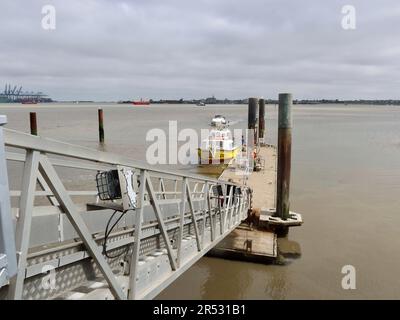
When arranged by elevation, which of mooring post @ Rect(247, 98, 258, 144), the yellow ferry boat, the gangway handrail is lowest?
the yellow ferry boat

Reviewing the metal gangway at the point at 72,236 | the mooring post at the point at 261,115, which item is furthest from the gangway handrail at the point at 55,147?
the mooring post at the point at 261,115

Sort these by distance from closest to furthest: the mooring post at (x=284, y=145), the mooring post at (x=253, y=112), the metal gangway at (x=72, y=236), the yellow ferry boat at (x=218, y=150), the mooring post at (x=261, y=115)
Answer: the metal gangway at (x=72, y=236) → the mooring post at (x=284, y=145) → the mooring post at (x=253, y=112) → the yellow ferry boat at (x=218, y=150) → the mooring post at (x=261, y=115)

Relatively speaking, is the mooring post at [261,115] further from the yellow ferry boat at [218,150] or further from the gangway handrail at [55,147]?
the gangway handrail at [55,147]

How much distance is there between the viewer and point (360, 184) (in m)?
21.8

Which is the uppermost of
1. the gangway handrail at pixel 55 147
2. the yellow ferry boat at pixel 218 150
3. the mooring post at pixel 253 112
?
the mooring post at pixel 253 112

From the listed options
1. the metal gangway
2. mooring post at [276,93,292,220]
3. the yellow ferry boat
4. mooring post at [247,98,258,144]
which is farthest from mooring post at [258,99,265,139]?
the metal gangway

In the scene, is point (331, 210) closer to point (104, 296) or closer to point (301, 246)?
point (301, 246)

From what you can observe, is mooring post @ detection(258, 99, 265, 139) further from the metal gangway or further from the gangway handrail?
the gangway handrail

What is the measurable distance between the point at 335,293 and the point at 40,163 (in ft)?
29.3

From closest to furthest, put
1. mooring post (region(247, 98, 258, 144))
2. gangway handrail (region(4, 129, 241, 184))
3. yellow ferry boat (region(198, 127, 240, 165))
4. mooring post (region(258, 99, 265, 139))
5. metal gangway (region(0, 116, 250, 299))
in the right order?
gangway handrail (region(4, 129, 241, 184)) → metal gangway (region(0, 116, 250, 299)) → mooring post (region(247, 98, 258, 144)) → yellow ferry boat (region(198, 127, 240, 165)) → mooring post (region(258, 99, 265, 139))

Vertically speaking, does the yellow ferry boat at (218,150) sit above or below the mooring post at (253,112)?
below
